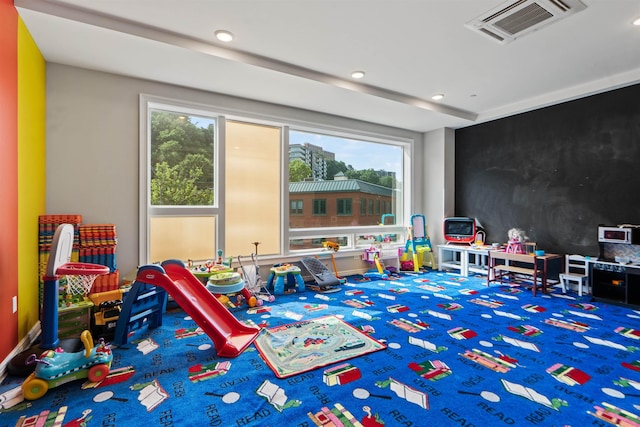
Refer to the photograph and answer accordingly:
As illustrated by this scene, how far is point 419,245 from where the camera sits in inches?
245

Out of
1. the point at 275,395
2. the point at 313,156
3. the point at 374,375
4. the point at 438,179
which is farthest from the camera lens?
the point at 438,179

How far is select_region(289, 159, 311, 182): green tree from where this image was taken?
530 cm

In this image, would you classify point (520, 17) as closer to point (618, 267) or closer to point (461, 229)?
point (618, 267)

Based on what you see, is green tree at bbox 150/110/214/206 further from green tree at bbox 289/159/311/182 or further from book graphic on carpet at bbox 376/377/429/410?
book graphic on carpet at bbox 376/377/429/410

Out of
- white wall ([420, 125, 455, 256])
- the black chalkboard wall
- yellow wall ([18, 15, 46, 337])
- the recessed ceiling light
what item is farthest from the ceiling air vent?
yellow wall ([18, 15, 46, 337])

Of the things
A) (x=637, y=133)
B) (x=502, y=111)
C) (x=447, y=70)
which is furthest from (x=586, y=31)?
(x=502, y=111)

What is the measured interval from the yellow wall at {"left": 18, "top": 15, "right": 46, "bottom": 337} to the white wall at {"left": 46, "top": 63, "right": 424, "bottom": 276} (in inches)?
5.8

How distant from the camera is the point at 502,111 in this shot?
5434 millimetres

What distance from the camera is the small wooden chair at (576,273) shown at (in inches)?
172

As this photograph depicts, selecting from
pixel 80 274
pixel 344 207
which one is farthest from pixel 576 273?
pixel 80 274

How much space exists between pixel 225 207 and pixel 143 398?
2858 millimetres

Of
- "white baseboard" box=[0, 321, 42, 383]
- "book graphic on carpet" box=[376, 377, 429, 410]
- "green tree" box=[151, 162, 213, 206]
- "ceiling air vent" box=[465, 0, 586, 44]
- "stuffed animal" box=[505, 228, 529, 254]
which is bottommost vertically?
"book graphic on carpet" box=[376, 377, 429, 410]

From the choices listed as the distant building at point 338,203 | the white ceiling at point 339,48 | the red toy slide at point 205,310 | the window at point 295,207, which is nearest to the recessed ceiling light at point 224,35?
the white ceiling at point 339,48

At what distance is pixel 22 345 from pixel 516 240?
6010 mm
